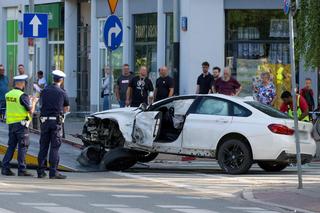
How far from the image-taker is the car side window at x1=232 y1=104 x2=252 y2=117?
16.6 m

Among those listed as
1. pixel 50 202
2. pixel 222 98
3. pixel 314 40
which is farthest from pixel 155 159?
pixel 50 202

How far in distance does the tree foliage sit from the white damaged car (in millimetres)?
2253

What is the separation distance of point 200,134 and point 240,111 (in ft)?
2.92

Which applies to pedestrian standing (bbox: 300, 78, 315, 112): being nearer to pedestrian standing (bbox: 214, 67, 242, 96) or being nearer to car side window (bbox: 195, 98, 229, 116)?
pedestrian standing (bbox: 214, 67, 242, 96)

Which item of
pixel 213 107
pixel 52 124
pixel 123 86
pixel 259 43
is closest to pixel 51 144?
pixel 52 124

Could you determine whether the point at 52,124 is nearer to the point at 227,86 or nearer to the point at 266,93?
the point at 227,86

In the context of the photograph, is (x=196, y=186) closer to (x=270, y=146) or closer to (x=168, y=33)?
(x=270, y=146)

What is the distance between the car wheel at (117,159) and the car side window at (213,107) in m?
1.58

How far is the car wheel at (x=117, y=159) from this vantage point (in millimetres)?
16766

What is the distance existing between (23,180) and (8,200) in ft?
9.29

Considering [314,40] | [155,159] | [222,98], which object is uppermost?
[314,40]

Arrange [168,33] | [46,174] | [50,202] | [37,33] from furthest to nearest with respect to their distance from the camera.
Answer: [168,33]
[37,33]
[46,174]
[50,202]

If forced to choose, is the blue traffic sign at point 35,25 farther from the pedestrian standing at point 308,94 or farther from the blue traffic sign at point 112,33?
the pedestrian standing at point 308,94

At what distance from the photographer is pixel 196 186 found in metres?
14.8
